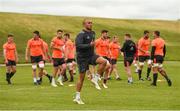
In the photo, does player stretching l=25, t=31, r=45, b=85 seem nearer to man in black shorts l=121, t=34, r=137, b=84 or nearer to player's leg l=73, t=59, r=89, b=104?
man in black shorts l=121, t=34, r=137, b=84

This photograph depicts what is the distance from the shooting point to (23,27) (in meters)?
95.4

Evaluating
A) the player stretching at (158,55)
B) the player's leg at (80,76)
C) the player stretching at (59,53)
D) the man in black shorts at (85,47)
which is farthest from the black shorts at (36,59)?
the player's leg at (80,76)

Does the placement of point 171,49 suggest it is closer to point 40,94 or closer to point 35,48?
point 35,48

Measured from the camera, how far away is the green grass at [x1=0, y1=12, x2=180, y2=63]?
89.4 metres

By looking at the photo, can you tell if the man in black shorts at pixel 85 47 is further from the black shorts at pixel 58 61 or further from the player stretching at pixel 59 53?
the player stretching at pixel 59 53

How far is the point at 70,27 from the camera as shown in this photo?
10544 cm

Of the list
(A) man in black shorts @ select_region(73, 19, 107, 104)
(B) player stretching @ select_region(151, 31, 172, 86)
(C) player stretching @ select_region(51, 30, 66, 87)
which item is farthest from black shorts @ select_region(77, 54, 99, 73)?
(C) player stretching @ select_region(51, 30, 66, 87)

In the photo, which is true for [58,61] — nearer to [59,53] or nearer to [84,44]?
[59,53]

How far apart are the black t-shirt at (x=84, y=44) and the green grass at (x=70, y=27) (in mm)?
53321

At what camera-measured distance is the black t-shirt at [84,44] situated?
59.8 ft

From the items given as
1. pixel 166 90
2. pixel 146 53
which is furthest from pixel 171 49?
pixel 166 90

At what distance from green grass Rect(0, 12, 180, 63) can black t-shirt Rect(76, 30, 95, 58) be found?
175 ft

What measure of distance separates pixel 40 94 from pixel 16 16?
8427cm

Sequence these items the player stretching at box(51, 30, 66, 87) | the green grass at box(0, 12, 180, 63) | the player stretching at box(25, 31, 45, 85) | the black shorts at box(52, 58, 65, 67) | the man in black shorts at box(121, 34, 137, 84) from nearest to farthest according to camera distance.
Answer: the black shorts at box(52, 58, 65, 67)
the player stretching at box(51, 30, 66, 87)
the player stretching at box(25, 31, 45, 85)
the man in black shorts at box(121, 34, 137, 84)
the green grass at box(0, 12, 180, 63)
